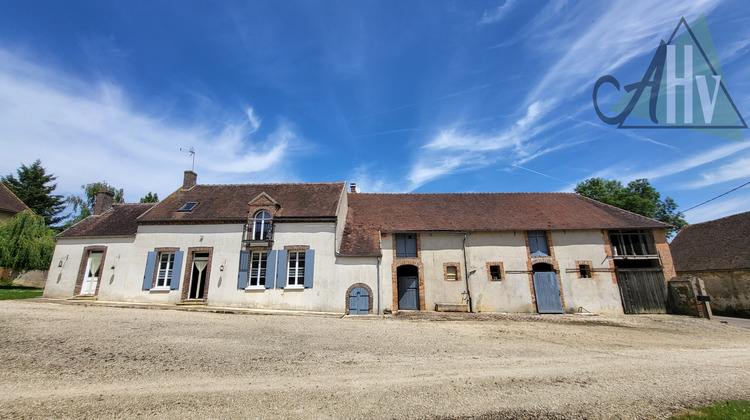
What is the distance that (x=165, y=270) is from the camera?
53.1 feet

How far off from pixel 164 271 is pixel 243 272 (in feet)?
14.6

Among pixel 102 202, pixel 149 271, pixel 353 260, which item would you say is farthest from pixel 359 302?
pixel 102 202

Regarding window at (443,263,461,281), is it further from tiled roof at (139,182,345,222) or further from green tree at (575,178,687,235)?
green tree at (575,178,687,235)

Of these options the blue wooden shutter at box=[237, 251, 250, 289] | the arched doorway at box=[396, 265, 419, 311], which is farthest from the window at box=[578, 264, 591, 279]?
the blue wooden shutter at box=[237, 251, 250, 289]

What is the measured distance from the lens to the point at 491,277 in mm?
16391

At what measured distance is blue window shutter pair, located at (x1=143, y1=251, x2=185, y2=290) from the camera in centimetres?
1559

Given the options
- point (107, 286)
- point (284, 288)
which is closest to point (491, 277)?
point (284, 288)

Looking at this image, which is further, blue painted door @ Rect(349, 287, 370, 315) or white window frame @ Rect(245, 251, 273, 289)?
white window frame @ Rect(245, 251, 273, 289)

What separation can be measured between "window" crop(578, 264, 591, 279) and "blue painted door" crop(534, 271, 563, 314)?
1416mm

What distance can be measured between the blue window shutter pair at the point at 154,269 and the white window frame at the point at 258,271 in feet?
11.8

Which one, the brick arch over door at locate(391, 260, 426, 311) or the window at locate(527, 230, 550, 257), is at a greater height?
the window at locate(527, 230, 550, 257)

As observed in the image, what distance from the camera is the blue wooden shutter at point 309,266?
15.2 metres

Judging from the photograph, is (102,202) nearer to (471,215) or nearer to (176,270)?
(176,270)

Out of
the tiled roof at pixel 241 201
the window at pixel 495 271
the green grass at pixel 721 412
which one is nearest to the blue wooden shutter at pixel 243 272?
the tiled roof at pixel 241 201
